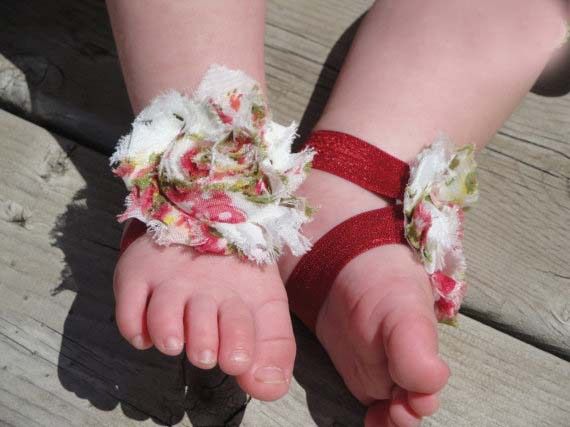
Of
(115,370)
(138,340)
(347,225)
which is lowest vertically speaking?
(115,370)

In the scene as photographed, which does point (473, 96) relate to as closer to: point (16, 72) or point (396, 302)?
point (396, 302)

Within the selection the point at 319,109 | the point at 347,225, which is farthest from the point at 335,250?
the point at 319,109

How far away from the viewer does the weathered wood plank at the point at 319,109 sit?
3.08ft

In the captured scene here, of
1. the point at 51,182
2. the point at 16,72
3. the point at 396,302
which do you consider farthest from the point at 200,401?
the point at 16,72

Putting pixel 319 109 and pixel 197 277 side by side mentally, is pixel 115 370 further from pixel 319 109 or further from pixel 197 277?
pixel 319 109

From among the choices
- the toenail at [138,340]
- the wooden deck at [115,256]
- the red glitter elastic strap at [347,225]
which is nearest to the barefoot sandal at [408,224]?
the red glitter elastic strap at [347,225]

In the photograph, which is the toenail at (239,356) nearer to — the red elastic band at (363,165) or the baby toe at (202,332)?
the baby toe at (202,332)

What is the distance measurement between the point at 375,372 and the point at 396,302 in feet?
0.30

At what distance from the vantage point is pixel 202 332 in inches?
27.4

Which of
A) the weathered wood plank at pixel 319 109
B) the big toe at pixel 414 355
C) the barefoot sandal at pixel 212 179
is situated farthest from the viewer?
the weathered wood plank at pixel 319 109

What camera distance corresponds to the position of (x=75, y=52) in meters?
1.15

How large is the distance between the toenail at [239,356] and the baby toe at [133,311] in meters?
0.11

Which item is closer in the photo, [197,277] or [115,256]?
[197,277]

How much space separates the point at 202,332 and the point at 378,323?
20 centimetres
